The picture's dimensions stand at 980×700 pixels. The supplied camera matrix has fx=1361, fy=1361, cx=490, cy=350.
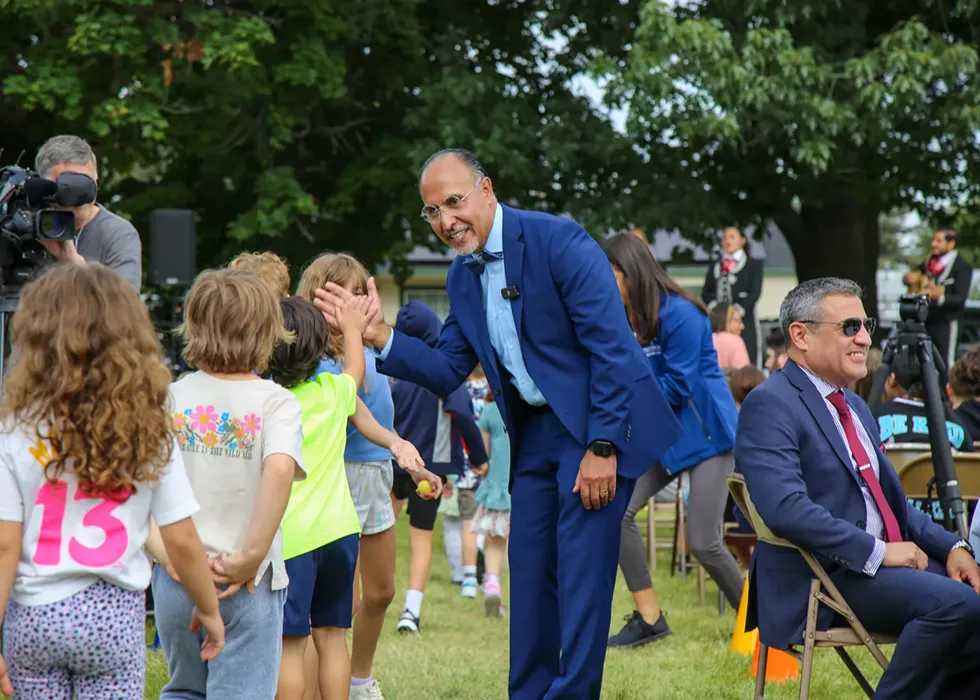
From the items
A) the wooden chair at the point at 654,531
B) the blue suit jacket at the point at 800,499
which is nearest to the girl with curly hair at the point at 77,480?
the blue suit jacket at the point at 800,499

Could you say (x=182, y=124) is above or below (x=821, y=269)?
above

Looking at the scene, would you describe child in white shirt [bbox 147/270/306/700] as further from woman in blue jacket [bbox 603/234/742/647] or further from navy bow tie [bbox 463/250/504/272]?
woman in blue jacket [bbox 603/234/742/647]

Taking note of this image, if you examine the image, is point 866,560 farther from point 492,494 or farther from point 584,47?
point 584,47

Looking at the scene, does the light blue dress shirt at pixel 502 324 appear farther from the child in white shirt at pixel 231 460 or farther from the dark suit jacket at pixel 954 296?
the dark suit jacket at pixel 954 296

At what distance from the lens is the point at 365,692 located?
18.1 ft

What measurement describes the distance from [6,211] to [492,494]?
3.95 m

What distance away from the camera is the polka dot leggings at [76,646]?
2.92 meters

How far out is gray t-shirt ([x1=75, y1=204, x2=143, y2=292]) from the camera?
20.0ft

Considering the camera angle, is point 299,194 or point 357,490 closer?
point 357,490

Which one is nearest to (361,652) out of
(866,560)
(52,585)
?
(866,560)

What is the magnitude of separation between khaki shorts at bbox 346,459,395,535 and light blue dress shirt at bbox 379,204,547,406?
3.66 ft

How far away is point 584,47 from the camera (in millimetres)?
18250

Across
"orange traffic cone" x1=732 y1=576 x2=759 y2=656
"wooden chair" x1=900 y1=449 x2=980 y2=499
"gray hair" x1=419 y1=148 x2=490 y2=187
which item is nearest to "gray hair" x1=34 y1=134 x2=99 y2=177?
"gray hair" x1=419 y1=148 x2=490 y2=187

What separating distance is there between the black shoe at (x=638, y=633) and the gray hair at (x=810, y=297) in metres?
2.72
